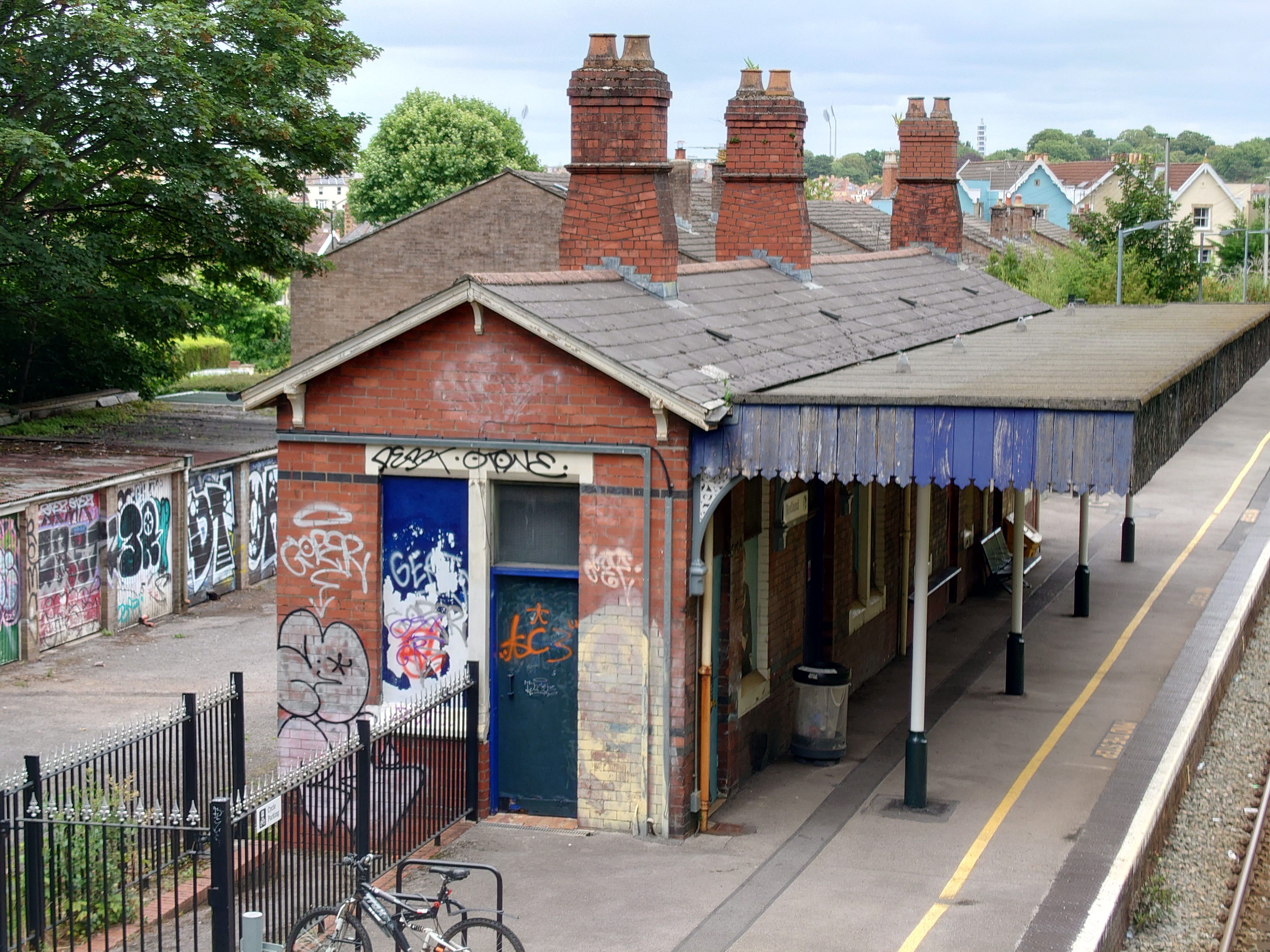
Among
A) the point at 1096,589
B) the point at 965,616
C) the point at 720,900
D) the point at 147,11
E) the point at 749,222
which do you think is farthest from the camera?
the point at 147,11

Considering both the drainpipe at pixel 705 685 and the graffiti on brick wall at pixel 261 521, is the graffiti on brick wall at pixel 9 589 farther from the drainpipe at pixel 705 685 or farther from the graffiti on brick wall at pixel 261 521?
the drainpipe at pixel 705 685

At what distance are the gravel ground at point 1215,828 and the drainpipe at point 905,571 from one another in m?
3.54

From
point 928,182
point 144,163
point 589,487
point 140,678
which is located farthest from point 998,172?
point 589,487

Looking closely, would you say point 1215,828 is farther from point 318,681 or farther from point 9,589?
point 9,589

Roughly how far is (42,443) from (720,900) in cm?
1520

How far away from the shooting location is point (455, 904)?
8383 millimetres

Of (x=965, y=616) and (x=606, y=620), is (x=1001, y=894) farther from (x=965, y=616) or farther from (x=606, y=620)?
(x=965, y=616)

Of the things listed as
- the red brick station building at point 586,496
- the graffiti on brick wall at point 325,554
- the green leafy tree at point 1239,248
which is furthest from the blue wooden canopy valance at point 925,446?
the green leafy tree at point 1239,248

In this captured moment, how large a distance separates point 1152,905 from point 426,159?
47.9 m

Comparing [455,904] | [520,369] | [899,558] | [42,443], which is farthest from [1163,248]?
[455,904]

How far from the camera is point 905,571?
17.7 m

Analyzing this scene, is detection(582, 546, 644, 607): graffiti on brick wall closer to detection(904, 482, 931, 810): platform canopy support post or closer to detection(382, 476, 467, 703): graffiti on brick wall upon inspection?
detection(382, 476, 467, 703): graffiti on brick wall

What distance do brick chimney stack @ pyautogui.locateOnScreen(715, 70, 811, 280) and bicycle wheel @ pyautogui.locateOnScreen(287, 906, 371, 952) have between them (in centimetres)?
1013

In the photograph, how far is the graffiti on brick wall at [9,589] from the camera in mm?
17016
